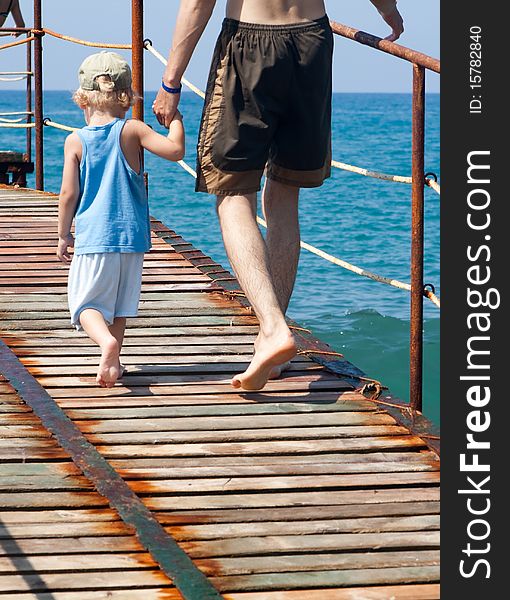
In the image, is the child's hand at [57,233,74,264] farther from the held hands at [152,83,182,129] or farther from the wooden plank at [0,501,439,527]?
the wooden plank at [0,501,439,527]

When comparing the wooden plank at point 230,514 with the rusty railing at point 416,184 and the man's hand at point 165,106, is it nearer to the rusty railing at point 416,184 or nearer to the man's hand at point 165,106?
the rusty railing at point 416,184

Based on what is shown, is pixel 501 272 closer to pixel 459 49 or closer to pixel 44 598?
pixel 459 49

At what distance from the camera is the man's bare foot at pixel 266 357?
11.4 ft

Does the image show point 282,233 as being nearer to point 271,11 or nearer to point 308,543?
point 271,11

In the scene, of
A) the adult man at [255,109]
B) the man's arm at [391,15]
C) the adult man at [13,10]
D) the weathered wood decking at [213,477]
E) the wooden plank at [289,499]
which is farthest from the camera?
the adult man at [13,10]

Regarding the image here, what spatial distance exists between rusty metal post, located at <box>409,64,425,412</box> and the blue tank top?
0.83 metres

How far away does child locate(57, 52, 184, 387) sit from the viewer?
150 inches

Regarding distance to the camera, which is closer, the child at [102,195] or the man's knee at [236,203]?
the man's knee at [236,203]

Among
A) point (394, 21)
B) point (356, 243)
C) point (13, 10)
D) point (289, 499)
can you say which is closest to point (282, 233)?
point (394, 21)

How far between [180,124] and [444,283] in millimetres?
1155

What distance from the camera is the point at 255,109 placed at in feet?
11.8

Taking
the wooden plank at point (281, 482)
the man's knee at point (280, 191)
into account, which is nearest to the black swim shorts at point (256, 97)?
the man's knee at point (280, 191)

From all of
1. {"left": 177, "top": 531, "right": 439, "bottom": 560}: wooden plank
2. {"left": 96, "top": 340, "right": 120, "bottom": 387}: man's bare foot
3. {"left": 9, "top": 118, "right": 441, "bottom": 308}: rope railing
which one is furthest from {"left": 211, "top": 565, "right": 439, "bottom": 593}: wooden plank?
{"left": 96, "top": 340, "right": 120, "bottom": 387}: man's bare foot

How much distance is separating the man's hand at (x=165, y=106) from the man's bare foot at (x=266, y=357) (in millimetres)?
684
